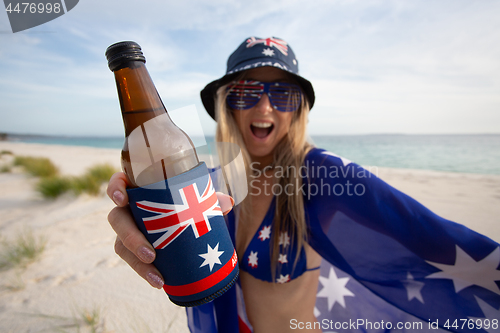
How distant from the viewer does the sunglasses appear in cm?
195

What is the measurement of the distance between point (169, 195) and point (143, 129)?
33 cm

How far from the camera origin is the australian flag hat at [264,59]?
1.82 meters

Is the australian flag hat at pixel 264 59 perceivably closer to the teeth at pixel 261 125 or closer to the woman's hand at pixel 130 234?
the teeth at pixel 261 125

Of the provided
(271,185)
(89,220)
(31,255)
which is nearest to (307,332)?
(271,185)

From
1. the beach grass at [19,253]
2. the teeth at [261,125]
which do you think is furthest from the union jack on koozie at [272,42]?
the beach grass at [19,253]

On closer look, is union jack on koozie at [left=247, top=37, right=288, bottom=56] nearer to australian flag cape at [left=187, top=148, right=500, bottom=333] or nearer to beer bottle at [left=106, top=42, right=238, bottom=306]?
australian flag cape at [left=187, top=148, right=500, bottom=333]

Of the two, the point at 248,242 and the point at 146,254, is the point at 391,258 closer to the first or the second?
the point at 248,242

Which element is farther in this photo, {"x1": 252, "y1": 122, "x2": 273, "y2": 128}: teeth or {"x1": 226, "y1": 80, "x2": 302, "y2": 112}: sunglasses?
{"x1": 252, "y1": 122, "x2": 273, "y2": 128}: teeth

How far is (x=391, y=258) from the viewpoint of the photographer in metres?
1.66

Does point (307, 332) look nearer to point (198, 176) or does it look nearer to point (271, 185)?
point (271, 185)

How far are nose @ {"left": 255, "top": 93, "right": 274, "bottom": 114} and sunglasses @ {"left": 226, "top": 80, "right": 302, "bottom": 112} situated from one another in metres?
0.02

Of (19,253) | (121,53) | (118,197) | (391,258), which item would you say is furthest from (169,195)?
(19,253)

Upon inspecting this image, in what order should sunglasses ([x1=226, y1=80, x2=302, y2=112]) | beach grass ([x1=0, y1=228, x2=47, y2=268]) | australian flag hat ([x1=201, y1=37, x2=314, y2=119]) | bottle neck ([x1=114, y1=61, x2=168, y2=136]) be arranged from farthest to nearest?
1. beach grass ([x1=0, y1=228, x2=47, y2=268])
2. sunglasses ([x1=226, y1=80, x2=302, y2=112])
3. australian flag hat ([x1=201, y1=37, x2=314, y2=119])
4. bottle neck ([x1=114, y1=61, x2=168, y2=136])

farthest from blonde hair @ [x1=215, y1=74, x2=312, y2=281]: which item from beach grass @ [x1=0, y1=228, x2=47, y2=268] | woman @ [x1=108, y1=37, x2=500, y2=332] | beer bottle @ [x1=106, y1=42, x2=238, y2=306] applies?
beach grass @ [x1=0, y1=228, x2=47, y2=268]
